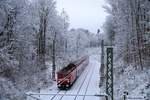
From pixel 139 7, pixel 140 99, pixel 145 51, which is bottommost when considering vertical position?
pixel 140 99

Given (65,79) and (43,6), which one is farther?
(43,6)

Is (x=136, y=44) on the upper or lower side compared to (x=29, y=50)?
upper

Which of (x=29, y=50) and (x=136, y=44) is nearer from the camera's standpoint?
(x=29, y=50)

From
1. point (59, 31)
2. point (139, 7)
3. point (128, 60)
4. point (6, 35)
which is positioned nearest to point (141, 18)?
point (139, 7)

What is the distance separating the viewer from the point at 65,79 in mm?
32844

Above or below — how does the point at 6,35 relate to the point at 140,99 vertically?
above

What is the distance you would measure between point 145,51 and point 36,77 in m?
14.0

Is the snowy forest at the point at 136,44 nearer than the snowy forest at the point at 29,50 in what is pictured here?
No

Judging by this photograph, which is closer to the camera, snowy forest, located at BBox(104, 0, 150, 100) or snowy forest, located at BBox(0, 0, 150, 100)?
snowy forest, located at BBox(0, 0, 150, 100)

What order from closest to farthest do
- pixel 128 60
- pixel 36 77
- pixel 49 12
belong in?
pixel 36 77
pixel 128 60
pixel 49 12

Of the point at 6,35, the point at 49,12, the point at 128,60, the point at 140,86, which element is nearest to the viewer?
the point at 140,86

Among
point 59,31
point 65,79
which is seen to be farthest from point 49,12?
point 59,31

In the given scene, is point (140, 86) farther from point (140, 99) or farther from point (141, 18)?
point (141, 18)

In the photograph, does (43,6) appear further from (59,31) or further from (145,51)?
(59,31)
